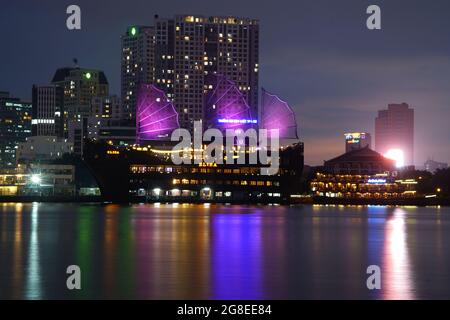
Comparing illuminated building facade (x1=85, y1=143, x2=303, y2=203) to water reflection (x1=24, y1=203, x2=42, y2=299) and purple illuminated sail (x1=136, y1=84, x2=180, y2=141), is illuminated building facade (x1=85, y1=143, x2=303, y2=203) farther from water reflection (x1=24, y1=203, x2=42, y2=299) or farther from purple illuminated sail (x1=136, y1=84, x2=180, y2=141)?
water reflection (x1=24, y1=203, x2=42, y2=299)

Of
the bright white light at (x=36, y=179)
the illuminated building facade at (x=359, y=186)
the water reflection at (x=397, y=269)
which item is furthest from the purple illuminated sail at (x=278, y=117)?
the water reflection at (x=397, y=269)

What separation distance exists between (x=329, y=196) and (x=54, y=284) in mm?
156042

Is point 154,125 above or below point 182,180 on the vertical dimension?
above

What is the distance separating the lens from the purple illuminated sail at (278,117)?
14825cm

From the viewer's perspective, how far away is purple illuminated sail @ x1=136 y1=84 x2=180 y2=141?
14788 cm

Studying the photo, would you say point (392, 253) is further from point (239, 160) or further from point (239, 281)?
point (239, 160)

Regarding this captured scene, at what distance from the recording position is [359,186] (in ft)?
641

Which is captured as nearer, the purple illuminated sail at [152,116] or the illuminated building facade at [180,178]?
the illuminated building facade at [180,178]

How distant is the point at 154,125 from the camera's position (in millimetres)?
148750

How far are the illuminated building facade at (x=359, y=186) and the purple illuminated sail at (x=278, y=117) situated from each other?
1788 inches

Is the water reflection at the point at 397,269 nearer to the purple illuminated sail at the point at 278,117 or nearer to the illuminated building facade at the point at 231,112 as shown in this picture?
the purple illuminated sail at the point at 278,117

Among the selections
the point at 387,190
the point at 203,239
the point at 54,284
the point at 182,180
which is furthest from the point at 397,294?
the point at 387,190
